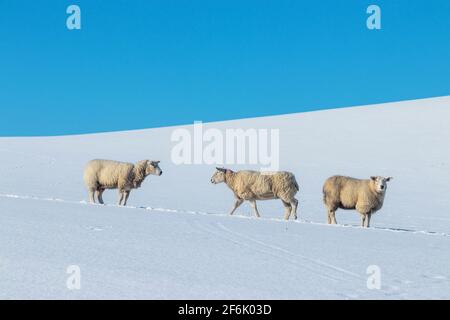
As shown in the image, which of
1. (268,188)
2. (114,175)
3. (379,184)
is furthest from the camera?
(114,175)

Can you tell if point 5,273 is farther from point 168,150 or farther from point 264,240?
point 168,150

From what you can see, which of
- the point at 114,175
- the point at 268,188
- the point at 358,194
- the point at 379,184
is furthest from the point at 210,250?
the point at 114,175

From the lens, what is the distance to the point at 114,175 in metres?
15.9

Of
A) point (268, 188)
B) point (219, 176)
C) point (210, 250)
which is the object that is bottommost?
point (210, 250)

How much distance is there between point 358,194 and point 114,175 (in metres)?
5.98

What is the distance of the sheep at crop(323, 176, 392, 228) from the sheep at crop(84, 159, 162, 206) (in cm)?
475

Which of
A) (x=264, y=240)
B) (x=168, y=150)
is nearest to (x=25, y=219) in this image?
(x=264, y=240)

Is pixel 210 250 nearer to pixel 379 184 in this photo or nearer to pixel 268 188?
pixel 379 184

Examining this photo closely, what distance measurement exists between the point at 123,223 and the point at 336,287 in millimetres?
4694

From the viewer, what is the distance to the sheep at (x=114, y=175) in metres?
15.9

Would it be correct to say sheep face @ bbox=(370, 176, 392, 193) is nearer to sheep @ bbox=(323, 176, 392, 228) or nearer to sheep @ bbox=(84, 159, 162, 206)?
sheep @ bbox=(323, 176, 392, 228)

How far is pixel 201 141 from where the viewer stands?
128 feet

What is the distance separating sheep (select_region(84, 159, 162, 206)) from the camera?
1588cm

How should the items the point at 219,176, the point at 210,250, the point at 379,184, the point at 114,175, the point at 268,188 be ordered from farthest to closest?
the point at 219,176 → the point at 114,175 → the point at 268,188 → the point at 379,184 → the point at 210,250
